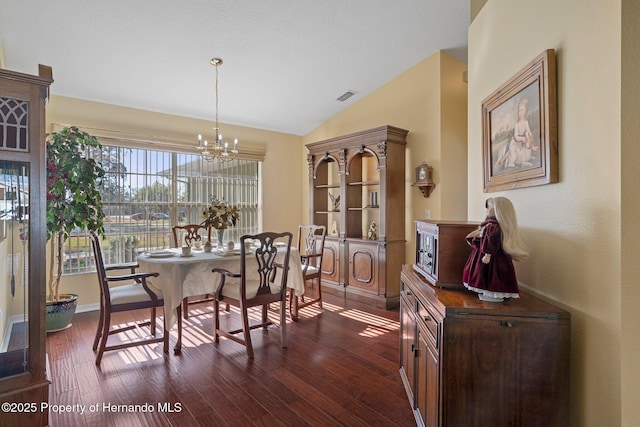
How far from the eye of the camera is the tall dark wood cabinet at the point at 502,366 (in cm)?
139

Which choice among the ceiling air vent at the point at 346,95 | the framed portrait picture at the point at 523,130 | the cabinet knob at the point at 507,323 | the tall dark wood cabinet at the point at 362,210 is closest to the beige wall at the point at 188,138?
the tall dark wood cabinet at the point at 362,210

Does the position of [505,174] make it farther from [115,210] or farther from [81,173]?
[115,210]

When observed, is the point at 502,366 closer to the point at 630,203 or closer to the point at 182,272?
the point at 630,203

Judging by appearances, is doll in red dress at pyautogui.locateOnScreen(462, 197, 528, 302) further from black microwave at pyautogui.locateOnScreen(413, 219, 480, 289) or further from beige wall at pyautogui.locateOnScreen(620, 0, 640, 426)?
beige wall at pyautogui.locateOnScreen(620, 0, 640, 426)

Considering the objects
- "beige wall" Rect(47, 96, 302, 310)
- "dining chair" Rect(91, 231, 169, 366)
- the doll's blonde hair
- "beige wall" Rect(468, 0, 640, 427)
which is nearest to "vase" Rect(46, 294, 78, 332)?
"beige wall" Rect(47, 96, 302, 310)

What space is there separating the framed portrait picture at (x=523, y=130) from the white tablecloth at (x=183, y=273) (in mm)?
2239

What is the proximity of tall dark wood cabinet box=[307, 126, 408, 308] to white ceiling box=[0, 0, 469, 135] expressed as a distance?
36.0 inches

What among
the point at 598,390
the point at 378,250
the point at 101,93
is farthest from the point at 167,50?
the point at 598,390

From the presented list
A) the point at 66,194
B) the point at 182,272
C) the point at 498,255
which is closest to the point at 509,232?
the point at 498,255

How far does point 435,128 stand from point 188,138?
346 cm

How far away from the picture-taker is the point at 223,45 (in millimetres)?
3453

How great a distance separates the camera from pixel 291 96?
4.76 metres

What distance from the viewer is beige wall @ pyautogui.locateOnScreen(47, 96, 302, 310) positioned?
4078mm

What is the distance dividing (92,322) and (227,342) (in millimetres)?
1764
